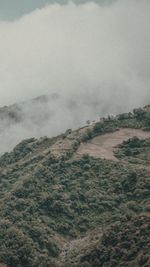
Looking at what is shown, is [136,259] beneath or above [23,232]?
beneath

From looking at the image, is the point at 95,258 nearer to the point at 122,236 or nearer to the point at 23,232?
the point at 122,236

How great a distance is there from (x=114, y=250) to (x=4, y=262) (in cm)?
3260

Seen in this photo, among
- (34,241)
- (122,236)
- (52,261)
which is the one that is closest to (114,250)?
(122,236)

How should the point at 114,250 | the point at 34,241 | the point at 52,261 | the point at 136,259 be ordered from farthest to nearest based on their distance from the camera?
the point at 34,241
the point at 52,261
the point at 114,250
the point at 136,259

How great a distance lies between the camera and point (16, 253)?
183 metres

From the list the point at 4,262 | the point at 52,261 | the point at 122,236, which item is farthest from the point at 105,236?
the point at 4,262

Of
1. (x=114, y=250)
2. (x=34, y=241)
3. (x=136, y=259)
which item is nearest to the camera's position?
(x=136, y=259)

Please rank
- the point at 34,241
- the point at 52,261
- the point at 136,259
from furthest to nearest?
1. the point at 34,241
2. the point at 52,261
3. the point at 136,259

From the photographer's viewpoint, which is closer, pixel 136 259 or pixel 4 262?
pixel 136 259

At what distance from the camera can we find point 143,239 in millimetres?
166250

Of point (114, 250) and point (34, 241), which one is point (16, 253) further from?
point (114, 250)

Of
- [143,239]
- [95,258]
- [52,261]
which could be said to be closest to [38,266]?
[52,261]

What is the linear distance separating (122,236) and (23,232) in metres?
37.8

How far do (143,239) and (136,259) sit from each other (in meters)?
10.4
